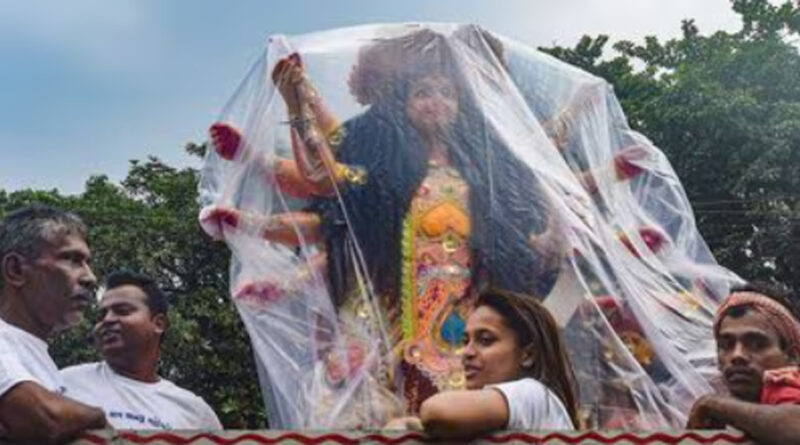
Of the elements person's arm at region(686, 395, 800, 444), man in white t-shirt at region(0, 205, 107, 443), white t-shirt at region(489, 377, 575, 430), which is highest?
man in white t-shirt at region(0, 205, 107, 443)

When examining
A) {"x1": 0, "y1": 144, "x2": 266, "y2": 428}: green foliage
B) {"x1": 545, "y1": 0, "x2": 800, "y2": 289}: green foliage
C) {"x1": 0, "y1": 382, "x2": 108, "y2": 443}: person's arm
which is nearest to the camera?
{"x1": 0, "y1": 382, "x2": 108, "y2": 443}: person's arm

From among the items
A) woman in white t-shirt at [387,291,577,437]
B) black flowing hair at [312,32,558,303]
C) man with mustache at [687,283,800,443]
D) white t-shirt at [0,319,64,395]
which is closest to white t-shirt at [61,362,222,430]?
white t-shirt at [0,319,64,395]

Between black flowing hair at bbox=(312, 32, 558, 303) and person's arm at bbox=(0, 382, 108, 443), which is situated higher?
black flowing hair at bbox=(312, 32, 558, 303)

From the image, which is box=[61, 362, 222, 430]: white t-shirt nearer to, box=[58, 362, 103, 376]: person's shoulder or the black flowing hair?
box=[58, 362, 103, 376]: person's shoulder

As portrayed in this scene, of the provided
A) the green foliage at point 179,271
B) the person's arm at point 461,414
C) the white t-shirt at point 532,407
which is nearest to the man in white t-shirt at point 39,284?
the person's arm at point 461,414

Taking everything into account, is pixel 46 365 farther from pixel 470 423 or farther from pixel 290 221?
pixel 290 221

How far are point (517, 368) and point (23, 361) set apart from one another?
1.04m

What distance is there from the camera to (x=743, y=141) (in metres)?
14.2

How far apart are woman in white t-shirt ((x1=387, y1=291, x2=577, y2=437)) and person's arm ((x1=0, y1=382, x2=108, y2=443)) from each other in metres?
0.64

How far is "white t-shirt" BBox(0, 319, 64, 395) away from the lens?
7.35 ft

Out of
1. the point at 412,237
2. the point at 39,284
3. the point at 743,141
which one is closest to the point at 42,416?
the point at 39,284

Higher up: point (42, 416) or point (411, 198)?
point (411, 198)

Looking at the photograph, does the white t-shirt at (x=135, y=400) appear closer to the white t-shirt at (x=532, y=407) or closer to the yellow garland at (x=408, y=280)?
the yellow garland at (x=408, y=280)

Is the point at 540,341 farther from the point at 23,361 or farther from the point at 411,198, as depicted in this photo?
the point at 411,198
